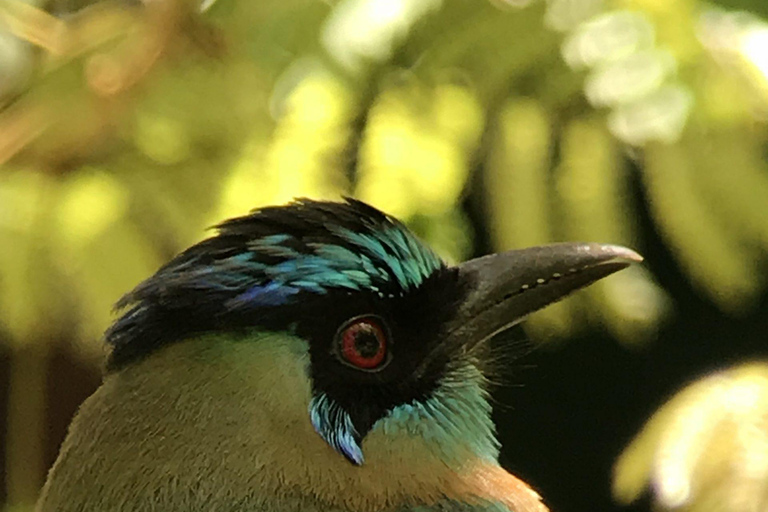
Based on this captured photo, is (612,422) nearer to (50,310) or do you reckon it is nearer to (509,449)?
(509,449)

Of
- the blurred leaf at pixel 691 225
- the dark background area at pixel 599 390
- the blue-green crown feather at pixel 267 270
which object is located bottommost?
the dark background area at pixel 599 390

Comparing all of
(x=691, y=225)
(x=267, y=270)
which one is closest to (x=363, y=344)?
(x=267, y=270)

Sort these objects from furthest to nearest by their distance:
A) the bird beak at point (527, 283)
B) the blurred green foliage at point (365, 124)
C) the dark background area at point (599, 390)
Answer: the dark background area at point (599, 390) → the blurred green foliage at point (365, 124) → the bird beak at point (527, 283)

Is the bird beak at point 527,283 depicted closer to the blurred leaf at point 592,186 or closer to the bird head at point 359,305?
the bird head at point 359,305

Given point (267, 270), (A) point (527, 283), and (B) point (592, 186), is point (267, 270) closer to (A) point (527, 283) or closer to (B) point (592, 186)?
(A) point (527, 283)

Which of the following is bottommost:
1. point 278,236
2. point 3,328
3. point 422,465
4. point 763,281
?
point 763,281

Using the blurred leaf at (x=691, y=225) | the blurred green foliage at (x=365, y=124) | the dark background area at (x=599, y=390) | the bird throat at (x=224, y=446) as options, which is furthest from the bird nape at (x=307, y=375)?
the dark background area at (x=599, y=390)

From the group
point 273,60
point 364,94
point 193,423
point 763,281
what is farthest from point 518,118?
point 193,423
